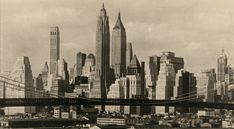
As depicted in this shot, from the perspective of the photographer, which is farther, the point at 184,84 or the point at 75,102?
the point at 184,84

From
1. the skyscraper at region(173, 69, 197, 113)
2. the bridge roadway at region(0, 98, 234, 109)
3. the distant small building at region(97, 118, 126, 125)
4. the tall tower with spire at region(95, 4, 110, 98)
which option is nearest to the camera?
the bridge roadway at region(0, 98, 234, 109)

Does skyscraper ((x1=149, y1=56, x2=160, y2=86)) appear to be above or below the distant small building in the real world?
above

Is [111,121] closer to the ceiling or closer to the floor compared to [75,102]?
closer to the floor

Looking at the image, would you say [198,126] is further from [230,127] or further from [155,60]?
[155,60]

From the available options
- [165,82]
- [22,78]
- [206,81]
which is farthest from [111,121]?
[206,81]

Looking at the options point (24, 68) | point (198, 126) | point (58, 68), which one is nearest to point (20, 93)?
point (24, 68)

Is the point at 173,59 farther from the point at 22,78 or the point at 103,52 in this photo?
the point at 22,78

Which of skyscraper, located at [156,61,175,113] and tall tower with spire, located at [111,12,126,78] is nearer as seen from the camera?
skyscraper, located at [156,61,175,113]

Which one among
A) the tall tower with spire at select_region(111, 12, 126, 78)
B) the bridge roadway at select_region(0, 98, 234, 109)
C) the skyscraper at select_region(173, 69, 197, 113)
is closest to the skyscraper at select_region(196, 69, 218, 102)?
the skyscraper at select_region(173, 69, 197, 113)

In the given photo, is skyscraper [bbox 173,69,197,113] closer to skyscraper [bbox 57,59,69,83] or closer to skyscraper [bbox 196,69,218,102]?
skyscraper [bbox 196,69,218,102]
